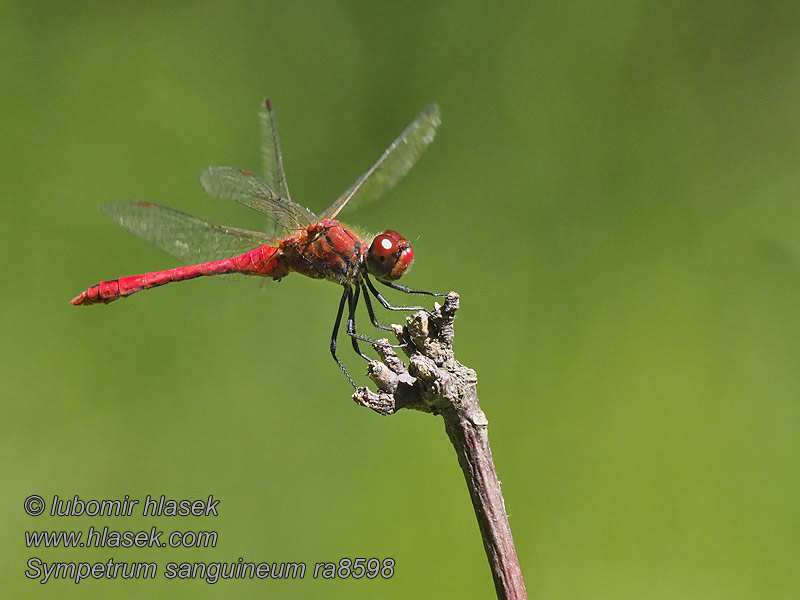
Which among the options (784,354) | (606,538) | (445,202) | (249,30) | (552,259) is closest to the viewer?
(606,538)

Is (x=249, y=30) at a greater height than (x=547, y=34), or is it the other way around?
(x=249, y=30)

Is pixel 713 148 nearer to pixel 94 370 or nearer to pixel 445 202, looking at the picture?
pixel 445 202

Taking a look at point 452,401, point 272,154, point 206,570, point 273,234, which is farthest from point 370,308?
point 452,401

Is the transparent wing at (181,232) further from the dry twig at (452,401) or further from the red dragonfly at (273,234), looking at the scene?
the dry twig at (452,401)

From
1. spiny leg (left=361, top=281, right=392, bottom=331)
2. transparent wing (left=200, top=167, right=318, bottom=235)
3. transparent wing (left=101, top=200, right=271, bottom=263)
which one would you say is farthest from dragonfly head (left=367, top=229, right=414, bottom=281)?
transparent wing (left=101, top=200, right=271, bottom=263)

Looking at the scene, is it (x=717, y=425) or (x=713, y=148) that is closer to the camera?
(x=717, y=425)

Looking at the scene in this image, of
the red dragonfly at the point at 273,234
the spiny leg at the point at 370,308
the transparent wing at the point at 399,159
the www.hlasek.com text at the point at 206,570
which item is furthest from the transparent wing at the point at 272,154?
the www.hlasek.com text at the point at 206,570

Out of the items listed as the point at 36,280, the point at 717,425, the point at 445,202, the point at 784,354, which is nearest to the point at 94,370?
the point at 36,280
